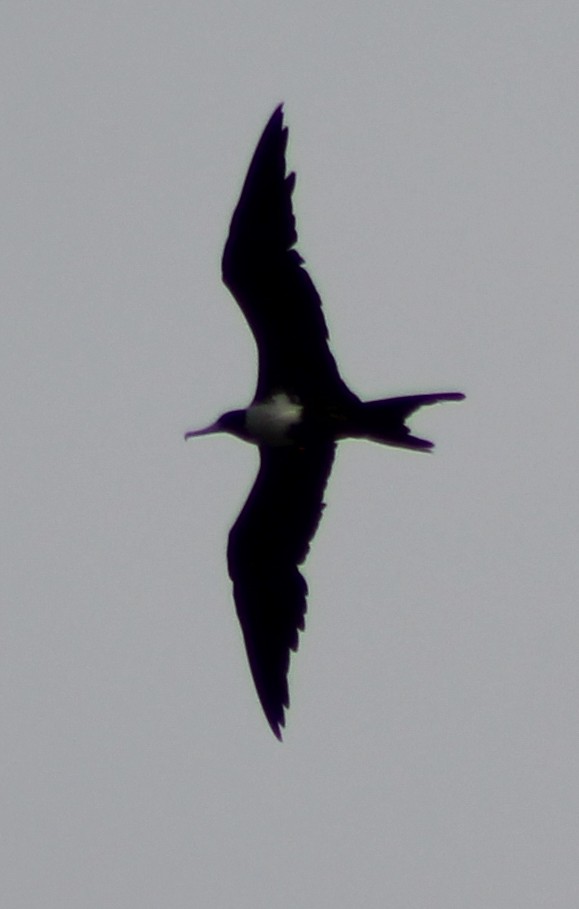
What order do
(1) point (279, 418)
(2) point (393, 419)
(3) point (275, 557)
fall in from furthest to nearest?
(3) point (275, 557) → (1) point (279, 418) → (2) point (393, 419)

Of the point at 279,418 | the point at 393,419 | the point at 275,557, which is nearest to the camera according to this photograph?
the point at 393,419

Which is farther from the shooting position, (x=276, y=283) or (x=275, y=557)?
(x=275, y=557)

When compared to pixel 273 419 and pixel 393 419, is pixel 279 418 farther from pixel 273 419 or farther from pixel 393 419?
pixel 393 419

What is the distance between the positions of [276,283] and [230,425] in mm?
1115

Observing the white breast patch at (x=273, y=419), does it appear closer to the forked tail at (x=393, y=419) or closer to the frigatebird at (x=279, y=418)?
the frigatebird at (x=279, y=418)

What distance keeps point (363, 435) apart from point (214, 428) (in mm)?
1151

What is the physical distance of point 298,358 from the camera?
1064 cm

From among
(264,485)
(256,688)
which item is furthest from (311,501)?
(256,688)

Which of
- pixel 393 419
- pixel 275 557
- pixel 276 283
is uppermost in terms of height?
pixel 276 283

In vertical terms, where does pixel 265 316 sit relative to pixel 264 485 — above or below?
above

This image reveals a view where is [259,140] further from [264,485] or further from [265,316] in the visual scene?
[264,485]

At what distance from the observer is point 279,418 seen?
1088 centimetres

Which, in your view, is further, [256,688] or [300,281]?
[256,688]

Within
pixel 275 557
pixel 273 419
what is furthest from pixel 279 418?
pixel 275 557
